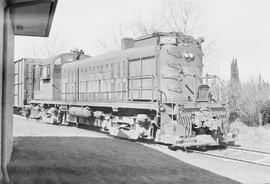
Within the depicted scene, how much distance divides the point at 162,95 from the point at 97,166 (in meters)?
5.01

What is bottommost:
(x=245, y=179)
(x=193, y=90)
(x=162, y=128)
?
(x=245, y=179)

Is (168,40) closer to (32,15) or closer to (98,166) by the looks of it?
(32,15)

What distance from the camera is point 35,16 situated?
7.46 m

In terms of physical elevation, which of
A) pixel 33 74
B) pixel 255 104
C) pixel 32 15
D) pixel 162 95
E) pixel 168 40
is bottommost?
pixel 255 104

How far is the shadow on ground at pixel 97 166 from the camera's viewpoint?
20.9 feet

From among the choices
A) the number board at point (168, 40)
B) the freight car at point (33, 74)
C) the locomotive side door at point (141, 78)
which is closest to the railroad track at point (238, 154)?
the locomotive side door at point (141, 78)

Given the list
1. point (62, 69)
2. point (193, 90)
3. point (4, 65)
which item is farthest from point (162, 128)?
point (62, 69)

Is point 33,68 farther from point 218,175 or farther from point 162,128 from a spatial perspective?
point 218,175

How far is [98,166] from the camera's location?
7.53 metres

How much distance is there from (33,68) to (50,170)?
54.5 feet

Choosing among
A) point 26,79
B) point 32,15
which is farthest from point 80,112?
point 32,15

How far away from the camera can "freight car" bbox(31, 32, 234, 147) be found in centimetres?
1109

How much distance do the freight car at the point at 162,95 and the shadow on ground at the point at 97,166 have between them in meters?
1.50

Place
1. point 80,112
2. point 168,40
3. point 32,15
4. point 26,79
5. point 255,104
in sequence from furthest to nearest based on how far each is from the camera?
point 26,79 < point 255,104 < point 80,112 < point 168,40 < point 32,15
